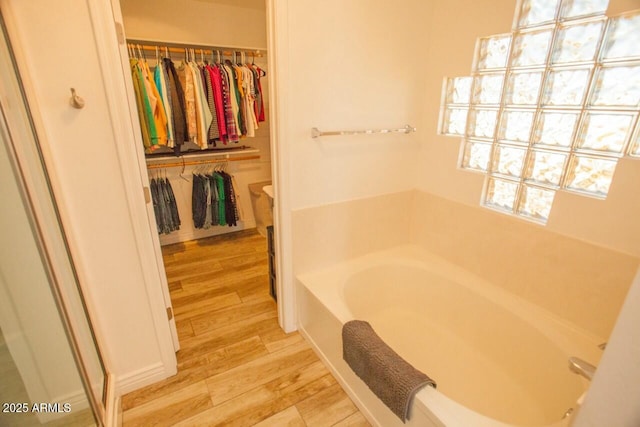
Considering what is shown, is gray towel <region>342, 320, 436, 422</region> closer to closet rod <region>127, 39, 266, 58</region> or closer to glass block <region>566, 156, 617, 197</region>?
glass block <region>566, 156, 617, 197</region>

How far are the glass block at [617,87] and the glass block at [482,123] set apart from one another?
0.45m

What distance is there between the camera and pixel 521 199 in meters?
1.64

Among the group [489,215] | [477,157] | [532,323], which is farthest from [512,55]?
[532,323]

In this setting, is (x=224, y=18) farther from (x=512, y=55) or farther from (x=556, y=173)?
(x=556, y=173)

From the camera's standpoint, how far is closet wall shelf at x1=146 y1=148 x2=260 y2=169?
3.01 metres

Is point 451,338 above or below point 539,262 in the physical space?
below

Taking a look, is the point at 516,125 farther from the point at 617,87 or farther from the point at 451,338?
the point at 451,338

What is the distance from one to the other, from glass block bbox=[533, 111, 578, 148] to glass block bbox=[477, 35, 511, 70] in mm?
365

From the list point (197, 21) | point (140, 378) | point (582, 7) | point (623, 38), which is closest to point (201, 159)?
point (197, 21)

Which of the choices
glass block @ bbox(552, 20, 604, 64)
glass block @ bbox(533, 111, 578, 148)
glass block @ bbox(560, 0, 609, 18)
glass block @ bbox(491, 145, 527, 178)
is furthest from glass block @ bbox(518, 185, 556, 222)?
glass block @ bbox(560, 0, 609, 18)

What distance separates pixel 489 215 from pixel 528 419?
3.29 ft

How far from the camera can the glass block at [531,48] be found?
1.43 meters

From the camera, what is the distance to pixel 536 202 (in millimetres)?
1594

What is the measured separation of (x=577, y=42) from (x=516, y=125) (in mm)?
399
